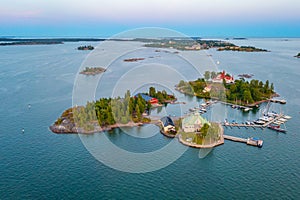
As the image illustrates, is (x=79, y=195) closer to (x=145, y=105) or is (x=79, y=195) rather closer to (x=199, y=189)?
(x=199, y=189)

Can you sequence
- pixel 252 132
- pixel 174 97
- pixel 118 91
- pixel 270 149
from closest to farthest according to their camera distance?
pixel 270 149, pixel 252 132, pixel 174 97, pixel 118 91

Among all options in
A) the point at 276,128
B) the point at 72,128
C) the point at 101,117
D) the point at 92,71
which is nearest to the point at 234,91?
the point at 276,128

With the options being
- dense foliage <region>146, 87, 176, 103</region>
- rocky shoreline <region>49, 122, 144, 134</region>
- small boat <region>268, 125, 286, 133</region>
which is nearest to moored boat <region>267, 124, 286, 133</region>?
small boat <region>268, 125, 286, 133</region>

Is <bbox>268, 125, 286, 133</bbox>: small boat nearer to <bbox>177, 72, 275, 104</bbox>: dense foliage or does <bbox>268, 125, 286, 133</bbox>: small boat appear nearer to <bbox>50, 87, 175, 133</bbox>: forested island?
<bbox>177, 72, 275, 104</bbox>: dense foliage

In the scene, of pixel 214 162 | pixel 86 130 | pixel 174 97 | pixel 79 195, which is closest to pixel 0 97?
pixel 86 130

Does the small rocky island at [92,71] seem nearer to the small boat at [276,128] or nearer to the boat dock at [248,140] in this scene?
the boat dock at [248,140]

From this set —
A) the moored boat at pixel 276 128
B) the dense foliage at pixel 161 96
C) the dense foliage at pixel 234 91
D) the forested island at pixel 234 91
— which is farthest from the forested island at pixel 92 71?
the moored boat at pixel 276 128
